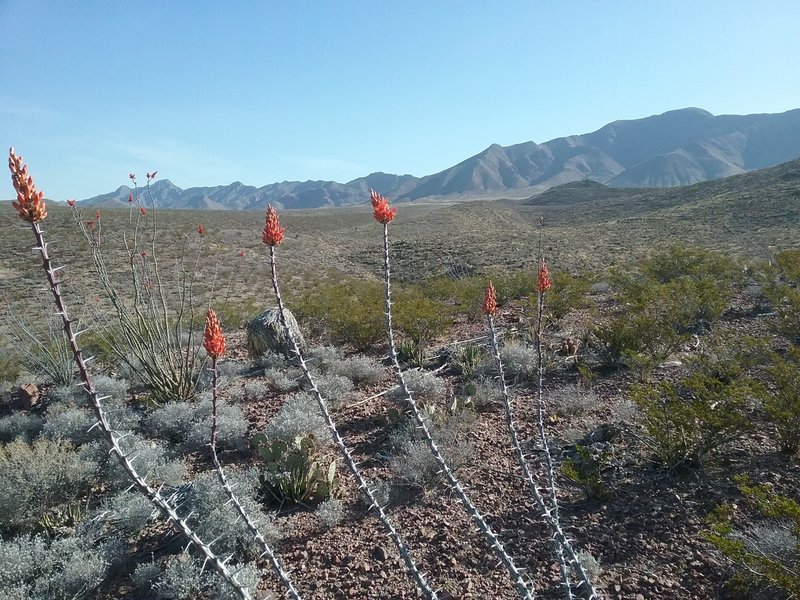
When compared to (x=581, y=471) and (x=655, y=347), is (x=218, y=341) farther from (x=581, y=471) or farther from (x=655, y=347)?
(x=655, y=347)

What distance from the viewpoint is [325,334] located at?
32.2 ft

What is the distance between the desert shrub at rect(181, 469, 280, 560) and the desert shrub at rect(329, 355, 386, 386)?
3.12m

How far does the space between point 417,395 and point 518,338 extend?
287 centimetres

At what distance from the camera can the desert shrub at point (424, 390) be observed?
6.31 meters

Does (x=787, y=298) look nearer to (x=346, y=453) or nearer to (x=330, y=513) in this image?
(x=330, y=513)

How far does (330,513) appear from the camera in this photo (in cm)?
399

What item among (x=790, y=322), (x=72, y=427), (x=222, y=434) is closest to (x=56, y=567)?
(x=222, y=434)

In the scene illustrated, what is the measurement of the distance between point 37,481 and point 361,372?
405cm

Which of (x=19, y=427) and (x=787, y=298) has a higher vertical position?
(x=787, y=298)

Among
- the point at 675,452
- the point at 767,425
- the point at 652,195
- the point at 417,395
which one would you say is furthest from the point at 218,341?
the point at 652,195

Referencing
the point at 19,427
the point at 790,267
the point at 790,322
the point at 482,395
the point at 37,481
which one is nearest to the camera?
the point at 37,481

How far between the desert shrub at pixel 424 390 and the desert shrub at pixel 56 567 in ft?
11.8

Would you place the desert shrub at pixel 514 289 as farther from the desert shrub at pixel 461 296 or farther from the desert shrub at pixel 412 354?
the desert shrub at pixel 412 354

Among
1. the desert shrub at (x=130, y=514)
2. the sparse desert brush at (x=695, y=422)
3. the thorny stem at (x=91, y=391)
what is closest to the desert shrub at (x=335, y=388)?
the desert shrub at (x=130, y=514)
